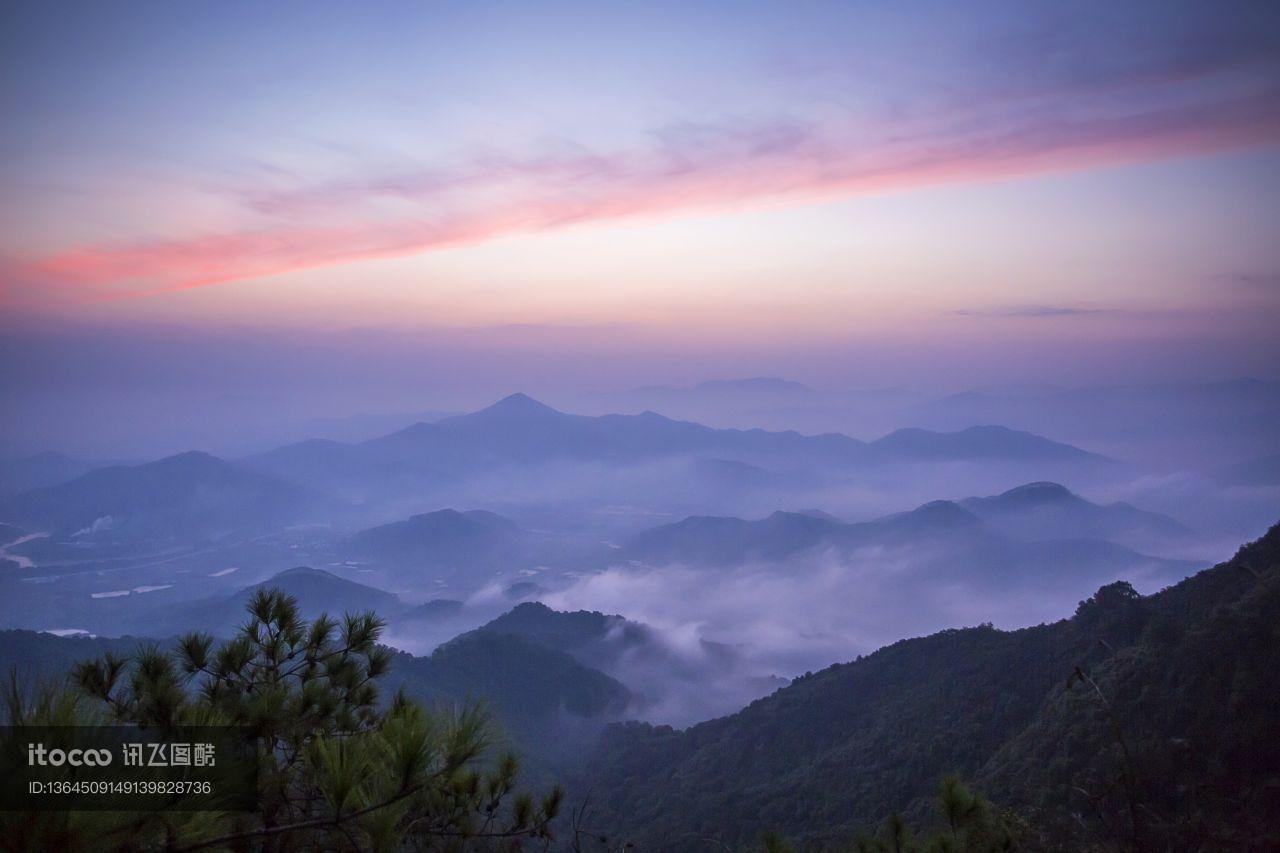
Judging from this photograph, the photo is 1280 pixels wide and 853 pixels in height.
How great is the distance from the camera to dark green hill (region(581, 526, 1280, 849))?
15156 millimetres

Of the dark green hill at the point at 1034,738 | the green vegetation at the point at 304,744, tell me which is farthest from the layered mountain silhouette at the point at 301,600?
the green vegetation at the point at 304,744

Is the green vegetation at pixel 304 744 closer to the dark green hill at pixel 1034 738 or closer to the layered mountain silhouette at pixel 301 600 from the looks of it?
the dark green hill at pixel 1034 738

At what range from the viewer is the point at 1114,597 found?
1232 inches

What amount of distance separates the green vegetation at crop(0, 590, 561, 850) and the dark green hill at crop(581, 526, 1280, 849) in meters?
2.23

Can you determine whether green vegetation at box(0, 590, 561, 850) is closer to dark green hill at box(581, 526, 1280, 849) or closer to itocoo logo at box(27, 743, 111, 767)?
itocoo logo at box(27, 743, 111, 767)

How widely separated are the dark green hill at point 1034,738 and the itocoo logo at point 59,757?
3981 mm

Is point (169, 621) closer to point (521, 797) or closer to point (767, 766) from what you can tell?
point (767, 766)

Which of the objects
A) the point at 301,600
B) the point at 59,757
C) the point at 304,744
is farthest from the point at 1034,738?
the point at 301,600

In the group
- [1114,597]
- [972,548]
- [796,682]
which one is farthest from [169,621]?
[972,548]

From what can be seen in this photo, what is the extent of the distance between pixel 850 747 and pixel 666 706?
56341 mm

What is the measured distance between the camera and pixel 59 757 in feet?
7.79

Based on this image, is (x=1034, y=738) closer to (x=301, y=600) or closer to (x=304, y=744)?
(x=304, y=744)

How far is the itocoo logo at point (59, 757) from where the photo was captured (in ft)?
7.73

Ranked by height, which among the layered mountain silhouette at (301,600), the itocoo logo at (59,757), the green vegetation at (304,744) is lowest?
the layered mountain silhouette at (301,600)
